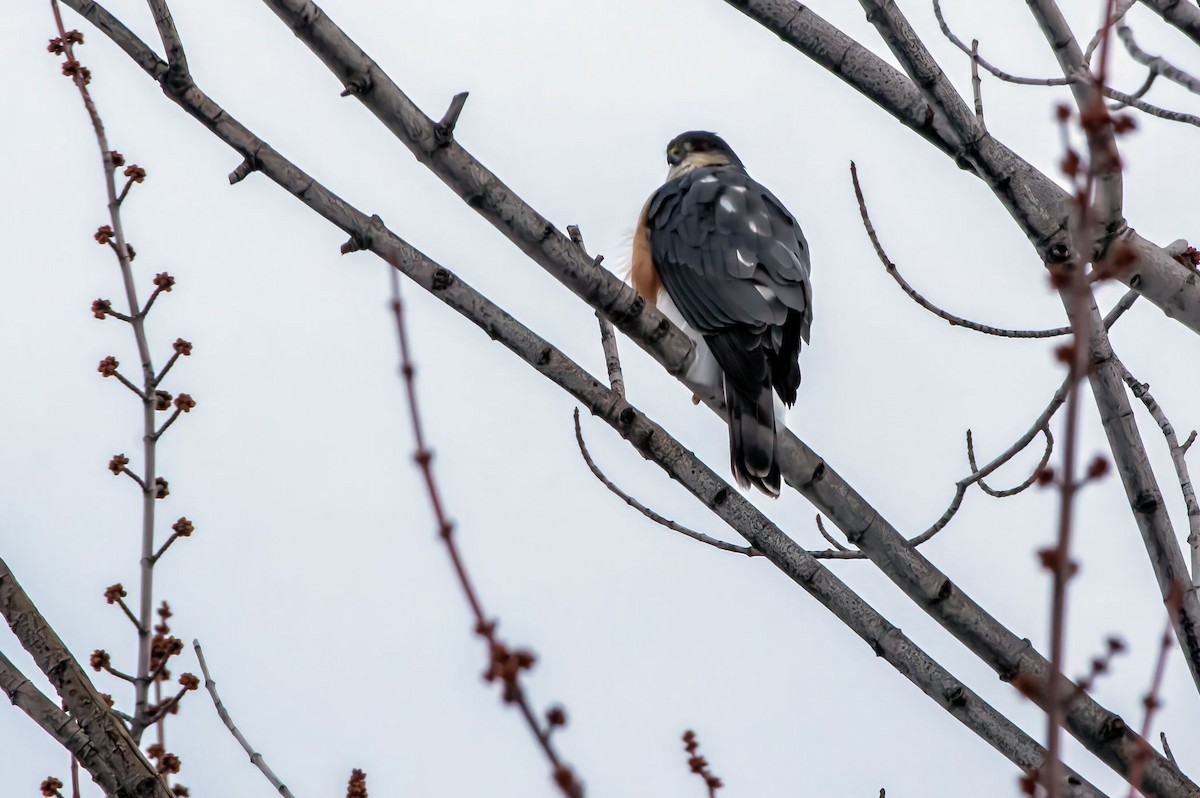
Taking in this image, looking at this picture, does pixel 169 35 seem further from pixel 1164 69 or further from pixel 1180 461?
pixel 1180 461

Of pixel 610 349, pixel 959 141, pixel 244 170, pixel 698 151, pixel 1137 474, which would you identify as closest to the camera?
pixel 244 170

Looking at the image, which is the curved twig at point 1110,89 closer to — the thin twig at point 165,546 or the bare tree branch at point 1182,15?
the bare tree branch at point 1182,15

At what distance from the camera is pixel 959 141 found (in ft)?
7.34

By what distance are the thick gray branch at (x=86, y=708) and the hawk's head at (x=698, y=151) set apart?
4283 millimetres

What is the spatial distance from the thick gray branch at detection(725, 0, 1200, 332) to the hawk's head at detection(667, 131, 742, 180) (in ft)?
11.1

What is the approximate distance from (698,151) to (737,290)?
220cm

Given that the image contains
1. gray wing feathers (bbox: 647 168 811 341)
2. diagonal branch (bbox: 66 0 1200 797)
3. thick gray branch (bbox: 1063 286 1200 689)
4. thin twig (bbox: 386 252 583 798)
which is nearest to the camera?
thin twig (bbox: 386 252 583 798)

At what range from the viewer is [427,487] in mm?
858

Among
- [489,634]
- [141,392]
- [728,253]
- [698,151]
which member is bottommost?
[489,634]

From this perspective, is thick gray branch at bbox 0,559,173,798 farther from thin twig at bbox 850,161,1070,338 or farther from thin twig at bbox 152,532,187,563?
thin twig at bbox 850,161,1070,338

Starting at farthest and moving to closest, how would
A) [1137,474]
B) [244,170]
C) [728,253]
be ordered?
[728,253], [1137,474], [244,170]

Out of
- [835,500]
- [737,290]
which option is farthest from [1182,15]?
[737,290]

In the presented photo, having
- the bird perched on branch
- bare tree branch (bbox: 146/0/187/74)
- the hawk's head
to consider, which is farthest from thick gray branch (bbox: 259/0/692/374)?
the hawk's head

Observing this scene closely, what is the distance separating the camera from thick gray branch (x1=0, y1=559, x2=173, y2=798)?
71.1 inches
